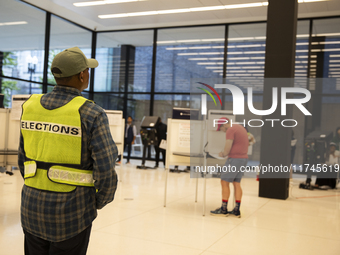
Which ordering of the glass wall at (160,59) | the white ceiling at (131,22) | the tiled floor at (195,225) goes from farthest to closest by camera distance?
the glass wall at (160,59), the white ceiling at (131,22), the tiled floor at (195,225)

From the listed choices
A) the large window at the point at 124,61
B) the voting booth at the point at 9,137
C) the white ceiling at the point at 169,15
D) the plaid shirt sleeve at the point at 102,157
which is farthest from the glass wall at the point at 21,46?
the plaid shirt sleeve at the point at 102,157

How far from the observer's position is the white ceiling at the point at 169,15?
28.7 feet

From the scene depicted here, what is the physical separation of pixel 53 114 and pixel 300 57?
961 centimetres

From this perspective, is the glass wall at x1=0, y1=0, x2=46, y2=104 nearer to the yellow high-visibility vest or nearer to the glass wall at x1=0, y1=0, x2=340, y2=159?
the glass wall at x1=0, y1=0, x2=340, y2=159

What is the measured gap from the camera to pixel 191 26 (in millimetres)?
11391

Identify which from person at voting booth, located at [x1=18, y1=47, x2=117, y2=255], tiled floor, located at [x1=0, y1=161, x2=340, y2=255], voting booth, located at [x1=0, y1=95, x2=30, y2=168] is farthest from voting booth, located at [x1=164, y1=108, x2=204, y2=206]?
person at voting booth, located at [x1=18, y1=47, x2=117, y2=255]

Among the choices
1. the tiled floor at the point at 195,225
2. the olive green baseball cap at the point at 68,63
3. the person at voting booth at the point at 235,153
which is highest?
the olive green baseball cap at the point at 68,63

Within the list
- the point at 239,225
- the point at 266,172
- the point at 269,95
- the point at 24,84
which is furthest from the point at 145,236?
the point at 24,84

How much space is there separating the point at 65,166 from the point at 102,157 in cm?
16

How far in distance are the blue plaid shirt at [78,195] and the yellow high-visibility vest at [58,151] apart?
25 millimetres

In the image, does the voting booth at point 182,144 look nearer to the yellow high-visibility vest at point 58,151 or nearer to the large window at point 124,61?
the yellow high-visibility vest at point 58,151

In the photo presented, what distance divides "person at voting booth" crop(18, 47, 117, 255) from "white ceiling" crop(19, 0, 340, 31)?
25.3 ft

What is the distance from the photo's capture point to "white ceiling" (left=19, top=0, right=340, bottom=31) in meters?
8.75

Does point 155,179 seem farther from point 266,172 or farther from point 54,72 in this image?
point 54,72
